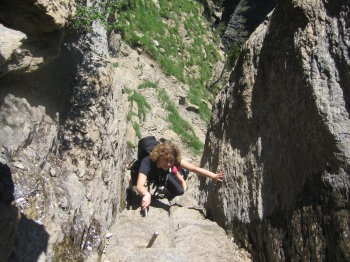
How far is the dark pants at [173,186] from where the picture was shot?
687cm

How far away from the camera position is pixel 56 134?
5688mm

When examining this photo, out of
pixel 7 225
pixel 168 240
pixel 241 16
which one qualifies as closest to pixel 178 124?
pixel 168 240

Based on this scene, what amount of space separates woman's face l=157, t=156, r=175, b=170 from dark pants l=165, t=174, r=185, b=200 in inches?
16.3

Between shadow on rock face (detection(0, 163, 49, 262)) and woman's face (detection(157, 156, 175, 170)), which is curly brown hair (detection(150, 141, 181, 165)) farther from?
shadow on rock face (detection(0, 163, 49, 262))

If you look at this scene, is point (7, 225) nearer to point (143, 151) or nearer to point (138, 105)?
point (143, 151)

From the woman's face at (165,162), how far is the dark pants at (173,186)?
0.41m

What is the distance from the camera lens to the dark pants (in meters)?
6.87

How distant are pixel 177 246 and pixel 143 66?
10050mm

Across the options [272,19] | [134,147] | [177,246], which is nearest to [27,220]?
[177,246]

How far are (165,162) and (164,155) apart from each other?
0.14m

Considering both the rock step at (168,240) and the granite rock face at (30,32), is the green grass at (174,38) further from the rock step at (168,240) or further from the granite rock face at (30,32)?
the rock step at (168,240)

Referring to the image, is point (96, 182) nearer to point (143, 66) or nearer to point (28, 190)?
point (28, 190)

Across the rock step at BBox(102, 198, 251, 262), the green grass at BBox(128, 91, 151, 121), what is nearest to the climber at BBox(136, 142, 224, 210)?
the rock step at BBox(102, 198, 251, 262)

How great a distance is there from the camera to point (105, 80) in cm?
660
